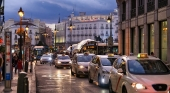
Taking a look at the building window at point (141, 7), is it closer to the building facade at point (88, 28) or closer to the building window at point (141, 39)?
the building window at point (141, 39)

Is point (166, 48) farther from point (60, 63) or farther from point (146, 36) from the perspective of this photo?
point (60, 63)

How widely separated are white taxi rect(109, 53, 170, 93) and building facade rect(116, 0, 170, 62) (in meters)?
14.2

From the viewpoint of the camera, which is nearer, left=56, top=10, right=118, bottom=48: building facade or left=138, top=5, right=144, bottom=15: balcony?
left=138, top=5, right=144, bottom=15: balcony

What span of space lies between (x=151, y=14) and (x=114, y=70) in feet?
59.1

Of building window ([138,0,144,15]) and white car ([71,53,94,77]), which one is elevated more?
building window ([138,0,144,15])

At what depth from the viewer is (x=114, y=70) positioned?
13.1 metres

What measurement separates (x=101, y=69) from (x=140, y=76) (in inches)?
262

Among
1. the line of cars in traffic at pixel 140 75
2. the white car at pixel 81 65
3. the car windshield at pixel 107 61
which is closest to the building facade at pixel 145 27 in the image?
the white car at pixel 81 65

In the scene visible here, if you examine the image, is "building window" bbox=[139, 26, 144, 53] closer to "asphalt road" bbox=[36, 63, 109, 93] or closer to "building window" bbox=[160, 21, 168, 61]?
"building window" bbox=[160, 21, 168, 61]

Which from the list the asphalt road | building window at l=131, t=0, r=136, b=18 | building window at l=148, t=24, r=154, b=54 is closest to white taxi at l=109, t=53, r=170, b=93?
the asphalt road

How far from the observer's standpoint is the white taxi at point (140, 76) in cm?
980

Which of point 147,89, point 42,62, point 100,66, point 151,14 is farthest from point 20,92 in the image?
point 42,62

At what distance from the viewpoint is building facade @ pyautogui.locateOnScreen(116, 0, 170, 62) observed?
27500 mm

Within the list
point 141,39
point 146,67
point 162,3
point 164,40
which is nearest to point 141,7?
point 141,39
